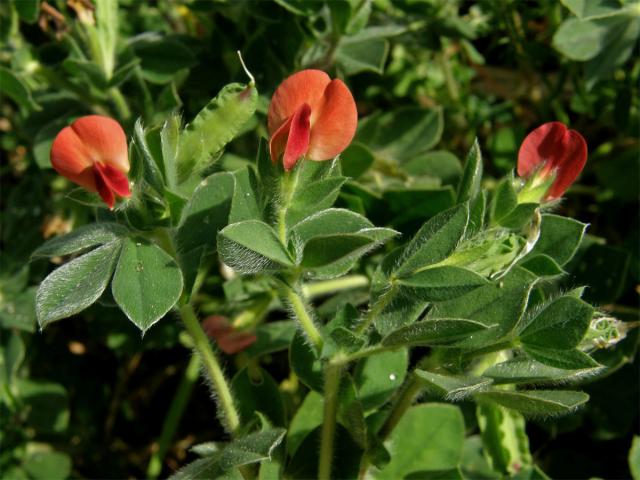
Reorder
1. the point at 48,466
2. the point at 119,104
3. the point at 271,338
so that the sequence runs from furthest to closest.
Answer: the point at 48,466
the point at 119,104
the point at 271,338

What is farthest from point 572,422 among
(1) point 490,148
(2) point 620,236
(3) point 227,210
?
(3) point 227,210

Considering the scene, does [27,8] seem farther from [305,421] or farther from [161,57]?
[305,421]

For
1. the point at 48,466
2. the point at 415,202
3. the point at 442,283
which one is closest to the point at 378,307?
the point at 442,283

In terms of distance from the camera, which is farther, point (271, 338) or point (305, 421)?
point (271, 338)

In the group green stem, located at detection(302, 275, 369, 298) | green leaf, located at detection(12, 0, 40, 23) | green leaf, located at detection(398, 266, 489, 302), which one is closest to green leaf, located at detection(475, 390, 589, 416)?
green leaf, located at detection(398, 266, 489, 302)

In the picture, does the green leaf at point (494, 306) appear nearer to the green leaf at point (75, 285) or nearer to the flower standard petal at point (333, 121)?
the flower standard petal at point (333, 121)

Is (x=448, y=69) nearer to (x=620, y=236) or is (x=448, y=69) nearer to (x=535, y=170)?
(x=620, y=236)
